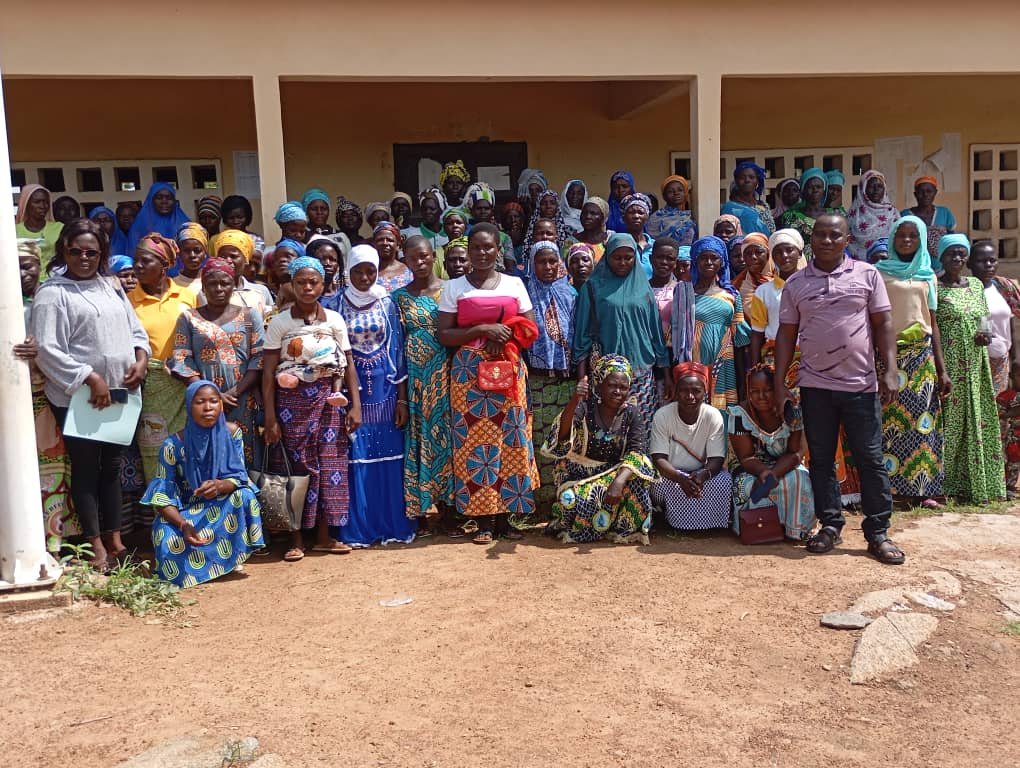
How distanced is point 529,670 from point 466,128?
6546 mm

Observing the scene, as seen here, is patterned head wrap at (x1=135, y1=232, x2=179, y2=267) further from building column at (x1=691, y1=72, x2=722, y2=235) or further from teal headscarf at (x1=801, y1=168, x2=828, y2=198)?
teal headscarf at (x1=801, y1=168, x2=828, y2=198)

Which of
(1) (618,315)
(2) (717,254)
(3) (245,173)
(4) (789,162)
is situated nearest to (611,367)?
(1) (618,315)

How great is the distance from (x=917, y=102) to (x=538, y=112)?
3.76 metres

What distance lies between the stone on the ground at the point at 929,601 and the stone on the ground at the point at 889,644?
0.13m

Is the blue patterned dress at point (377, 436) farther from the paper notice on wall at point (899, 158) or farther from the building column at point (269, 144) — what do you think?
the paper notice on wall at point (899, 158)

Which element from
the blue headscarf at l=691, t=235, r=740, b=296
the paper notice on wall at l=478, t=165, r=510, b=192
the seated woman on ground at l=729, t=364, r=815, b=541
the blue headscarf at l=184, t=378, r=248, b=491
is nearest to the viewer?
the blue headscarf at l=184, t=378, r=248, b=491

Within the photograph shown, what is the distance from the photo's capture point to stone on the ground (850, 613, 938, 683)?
Result: 351 cm

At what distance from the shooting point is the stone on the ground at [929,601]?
405 cm

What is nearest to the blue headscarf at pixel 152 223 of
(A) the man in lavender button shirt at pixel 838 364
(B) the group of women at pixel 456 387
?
(B) the group of women at pixel 456 387

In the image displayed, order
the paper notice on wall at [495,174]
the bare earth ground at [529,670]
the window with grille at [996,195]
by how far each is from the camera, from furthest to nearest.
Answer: the window with grille at [996,195] → the paper notice on wall at [495,174] → the bare earth ground at [529,670]

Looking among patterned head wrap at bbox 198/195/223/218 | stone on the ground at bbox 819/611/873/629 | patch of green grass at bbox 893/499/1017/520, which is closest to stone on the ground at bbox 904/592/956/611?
stone on the ground at bbox 819/611/873/629

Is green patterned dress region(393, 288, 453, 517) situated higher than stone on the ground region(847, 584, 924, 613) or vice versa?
green patterned dress region(393, 288, 453, 517)

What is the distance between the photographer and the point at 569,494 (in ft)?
16.8

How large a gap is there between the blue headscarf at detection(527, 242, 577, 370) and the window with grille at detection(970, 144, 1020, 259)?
6.28 metres
